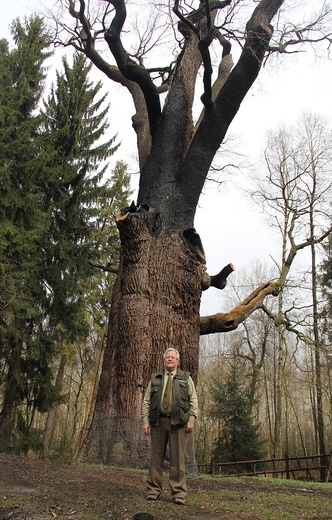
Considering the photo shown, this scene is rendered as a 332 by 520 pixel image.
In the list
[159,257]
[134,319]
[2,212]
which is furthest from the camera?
[2,212]

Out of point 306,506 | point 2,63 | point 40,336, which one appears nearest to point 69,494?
point 306,506

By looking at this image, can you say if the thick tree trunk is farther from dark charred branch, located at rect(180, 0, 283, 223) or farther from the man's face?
the man's face

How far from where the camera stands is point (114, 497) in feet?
11.0

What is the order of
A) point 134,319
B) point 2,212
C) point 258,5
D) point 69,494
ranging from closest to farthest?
point 69,494 < point 134,319 < point 258,5 < point 2,212

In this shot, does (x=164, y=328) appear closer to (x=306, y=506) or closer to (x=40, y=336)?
(x=306, y=506)

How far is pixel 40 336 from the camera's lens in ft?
43.0

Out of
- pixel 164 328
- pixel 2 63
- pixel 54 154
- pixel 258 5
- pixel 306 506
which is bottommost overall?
pixel 306 506

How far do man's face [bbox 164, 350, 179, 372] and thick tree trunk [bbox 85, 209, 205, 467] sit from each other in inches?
85.1

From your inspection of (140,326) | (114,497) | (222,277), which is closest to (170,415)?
(114,497)

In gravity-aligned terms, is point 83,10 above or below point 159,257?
above

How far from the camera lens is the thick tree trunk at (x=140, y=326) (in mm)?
5652

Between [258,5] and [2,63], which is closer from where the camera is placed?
[258,5]

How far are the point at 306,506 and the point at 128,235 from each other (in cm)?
430

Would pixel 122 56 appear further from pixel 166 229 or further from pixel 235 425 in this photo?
pixel 235 425
